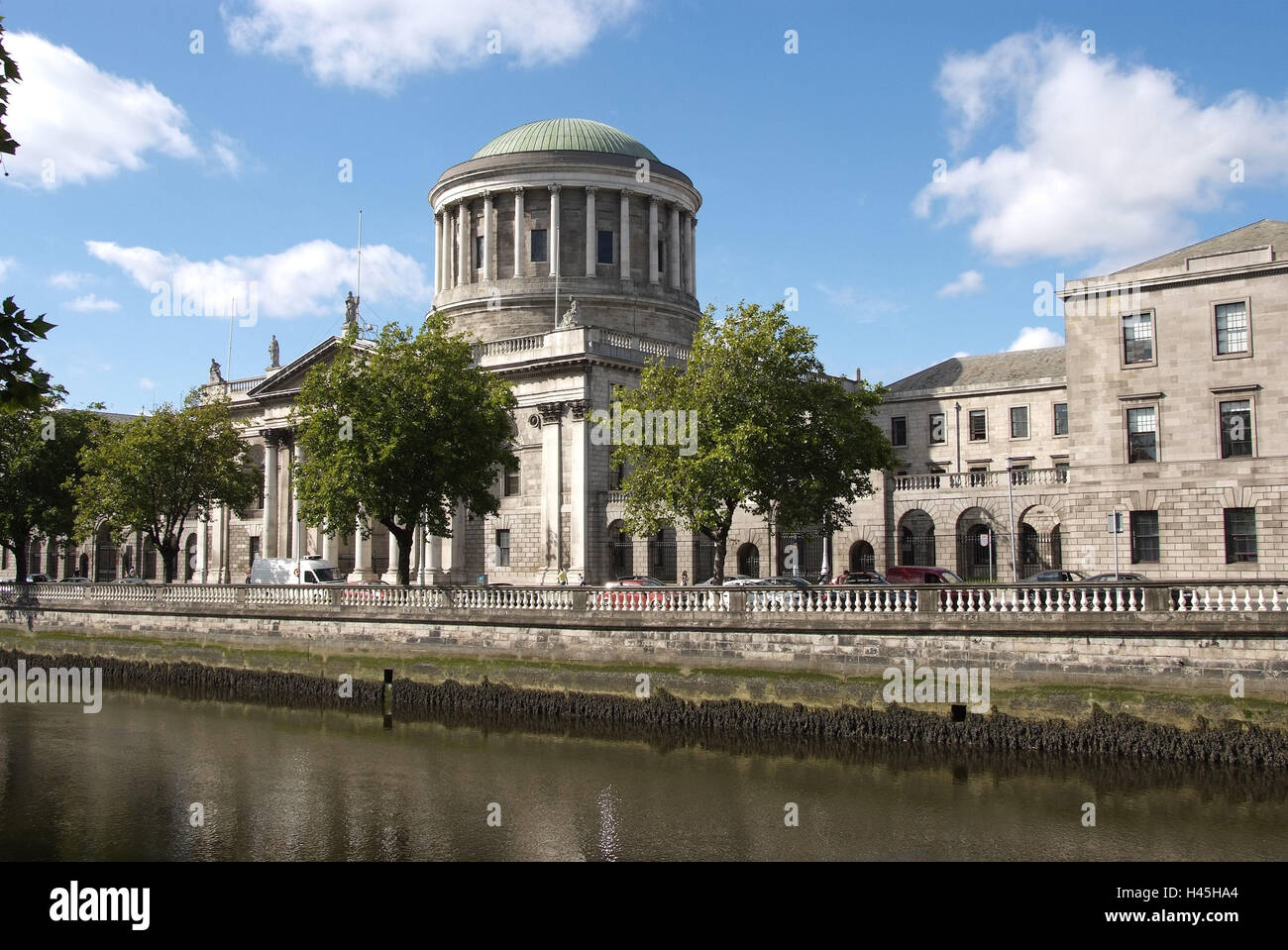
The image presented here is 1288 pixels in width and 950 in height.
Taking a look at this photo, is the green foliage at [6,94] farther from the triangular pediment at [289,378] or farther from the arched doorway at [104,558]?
the arched doorway at [104,558]

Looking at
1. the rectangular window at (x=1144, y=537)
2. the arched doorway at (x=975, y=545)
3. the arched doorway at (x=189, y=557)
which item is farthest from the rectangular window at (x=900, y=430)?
the arched doorway at (x=189, y=557)

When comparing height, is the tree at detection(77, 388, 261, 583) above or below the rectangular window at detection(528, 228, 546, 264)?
below

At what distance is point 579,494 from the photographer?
181 feet

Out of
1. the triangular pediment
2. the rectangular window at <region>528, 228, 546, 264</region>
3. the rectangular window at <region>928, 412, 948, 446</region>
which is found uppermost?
the rectangular window at <region>528, 228, 546, 264</region>

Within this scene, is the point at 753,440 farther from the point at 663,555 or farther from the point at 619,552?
the point at 619,552

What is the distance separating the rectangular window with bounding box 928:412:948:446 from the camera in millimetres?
61688

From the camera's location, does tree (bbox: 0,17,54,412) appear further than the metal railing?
No

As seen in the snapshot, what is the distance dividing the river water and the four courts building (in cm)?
1126

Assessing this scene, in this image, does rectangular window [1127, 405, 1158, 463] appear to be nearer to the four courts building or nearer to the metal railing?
the four courts building

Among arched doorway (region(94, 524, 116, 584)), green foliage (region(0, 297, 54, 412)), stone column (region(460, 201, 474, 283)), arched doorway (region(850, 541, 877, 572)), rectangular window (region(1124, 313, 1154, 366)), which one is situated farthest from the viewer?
arched doorway (region(94, 524, 116, 584))

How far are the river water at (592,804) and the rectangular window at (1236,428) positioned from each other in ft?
57.3

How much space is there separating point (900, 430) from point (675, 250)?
19.5 m

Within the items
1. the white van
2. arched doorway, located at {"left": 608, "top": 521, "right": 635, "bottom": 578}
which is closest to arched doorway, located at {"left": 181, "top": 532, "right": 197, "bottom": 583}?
the white van
